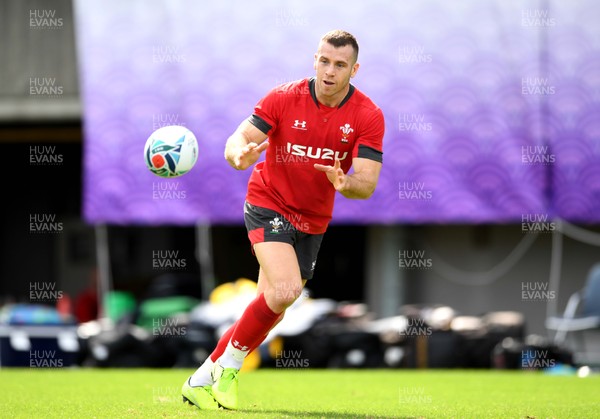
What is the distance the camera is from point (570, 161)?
1538 centimetres

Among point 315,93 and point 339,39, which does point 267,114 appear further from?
point 339,39

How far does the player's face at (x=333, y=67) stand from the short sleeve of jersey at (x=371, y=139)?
0.31 m

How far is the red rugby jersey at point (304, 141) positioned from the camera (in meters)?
7.26

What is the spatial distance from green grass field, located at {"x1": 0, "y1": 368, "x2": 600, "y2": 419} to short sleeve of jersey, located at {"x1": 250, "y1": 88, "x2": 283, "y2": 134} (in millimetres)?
1943

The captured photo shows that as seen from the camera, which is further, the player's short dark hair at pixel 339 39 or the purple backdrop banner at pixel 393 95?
the purple backdrop banner at pixel 393 95

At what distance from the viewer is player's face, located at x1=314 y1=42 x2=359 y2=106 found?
23.3 feet

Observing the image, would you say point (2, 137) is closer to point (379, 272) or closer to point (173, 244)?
point (173, 244)

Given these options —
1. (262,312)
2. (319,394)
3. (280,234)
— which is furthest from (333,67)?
(319,394)

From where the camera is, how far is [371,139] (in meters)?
7.18

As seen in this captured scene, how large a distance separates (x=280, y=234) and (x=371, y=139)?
35.1 inches

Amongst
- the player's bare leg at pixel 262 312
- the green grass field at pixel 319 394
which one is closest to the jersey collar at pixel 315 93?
the player's bare leg at pixel 262 312

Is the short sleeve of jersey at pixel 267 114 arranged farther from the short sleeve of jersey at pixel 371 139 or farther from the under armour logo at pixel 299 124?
the short sleeve of jersey at pixel 371 139

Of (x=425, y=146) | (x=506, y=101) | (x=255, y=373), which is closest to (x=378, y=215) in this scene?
(x=425, y=146)

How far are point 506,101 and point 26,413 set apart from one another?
397 inches
